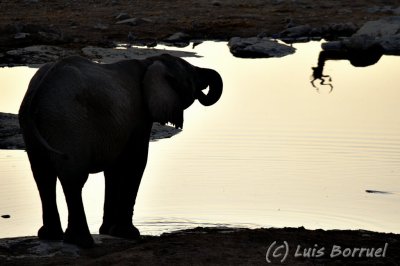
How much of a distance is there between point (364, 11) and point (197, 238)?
3220 centimetres

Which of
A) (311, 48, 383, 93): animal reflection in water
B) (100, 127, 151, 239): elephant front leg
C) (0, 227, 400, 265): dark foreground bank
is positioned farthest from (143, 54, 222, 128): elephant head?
(311, 48, 383, 93): animal reflection in water

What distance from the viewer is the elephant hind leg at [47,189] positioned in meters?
9.34

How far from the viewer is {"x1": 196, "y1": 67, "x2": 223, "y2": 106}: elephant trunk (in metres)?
11.1

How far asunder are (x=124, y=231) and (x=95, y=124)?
1357 millimetres

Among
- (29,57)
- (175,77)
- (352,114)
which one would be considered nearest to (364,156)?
(352,114)

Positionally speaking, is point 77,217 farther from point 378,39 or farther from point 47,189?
point 378,39

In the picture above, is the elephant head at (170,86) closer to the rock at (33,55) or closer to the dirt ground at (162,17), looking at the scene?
the rock at (33,55)

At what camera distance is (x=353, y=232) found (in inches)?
396

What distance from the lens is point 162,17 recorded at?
123 feet

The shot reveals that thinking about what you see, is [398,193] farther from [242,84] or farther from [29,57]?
[29,57]

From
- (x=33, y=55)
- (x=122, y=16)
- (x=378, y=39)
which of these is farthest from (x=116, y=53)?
(x=122, y=16)

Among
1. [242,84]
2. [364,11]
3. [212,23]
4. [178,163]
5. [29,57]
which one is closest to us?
[178,163]

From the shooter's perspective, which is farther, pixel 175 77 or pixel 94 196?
pixel 94 196

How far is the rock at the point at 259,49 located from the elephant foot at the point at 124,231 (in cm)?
1931
